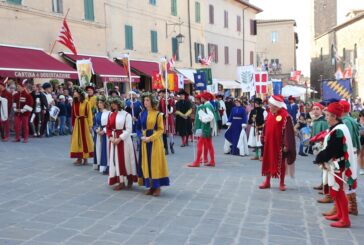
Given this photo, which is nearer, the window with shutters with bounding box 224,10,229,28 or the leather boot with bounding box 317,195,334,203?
the leather boot with bounding box 317,195,334,203

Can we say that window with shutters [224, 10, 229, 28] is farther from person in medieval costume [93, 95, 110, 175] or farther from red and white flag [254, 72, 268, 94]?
person in medieval costume [93, 95, 110, 175]

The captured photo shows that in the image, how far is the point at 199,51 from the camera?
32.1 m

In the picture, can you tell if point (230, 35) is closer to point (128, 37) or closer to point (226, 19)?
point (226, 19)

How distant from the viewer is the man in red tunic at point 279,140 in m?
7.64

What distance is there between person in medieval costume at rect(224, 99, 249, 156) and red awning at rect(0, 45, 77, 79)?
7.70 m

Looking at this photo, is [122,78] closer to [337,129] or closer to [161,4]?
[161,4]

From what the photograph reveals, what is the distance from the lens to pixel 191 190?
25.0 ft

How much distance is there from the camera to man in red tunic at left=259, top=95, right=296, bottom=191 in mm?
7641

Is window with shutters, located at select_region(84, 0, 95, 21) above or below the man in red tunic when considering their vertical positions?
above

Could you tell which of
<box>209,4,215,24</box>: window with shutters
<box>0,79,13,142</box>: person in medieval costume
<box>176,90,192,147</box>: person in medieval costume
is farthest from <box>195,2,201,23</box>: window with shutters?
<box>0,79,13,142</box>: person in medieval costume

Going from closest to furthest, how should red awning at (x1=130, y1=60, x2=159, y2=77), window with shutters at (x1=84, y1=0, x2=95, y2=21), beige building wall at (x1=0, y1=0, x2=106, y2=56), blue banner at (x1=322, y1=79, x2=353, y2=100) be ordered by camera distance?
blue banner at (x1=322, y1=79, x2=353, y2=100), beige building wall at (x1=0, y1=0, x2=106, y2=56), window with shutters at (x1=84, y1=0, x2=95, y2=21), red awning at (x1=130, y1=60, x2=159, y2=77)

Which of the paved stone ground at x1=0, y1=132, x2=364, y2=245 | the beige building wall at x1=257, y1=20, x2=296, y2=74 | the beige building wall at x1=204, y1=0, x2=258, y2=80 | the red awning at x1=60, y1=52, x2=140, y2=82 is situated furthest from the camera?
the beige building wall at x1=257, y1=20, x2=296, y2=74

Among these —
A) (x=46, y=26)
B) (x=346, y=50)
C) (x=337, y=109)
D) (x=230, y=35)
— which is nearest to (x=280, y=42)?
(x=346, y=50)

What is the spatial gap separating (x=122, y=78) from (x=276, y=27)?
4350 centimetres
